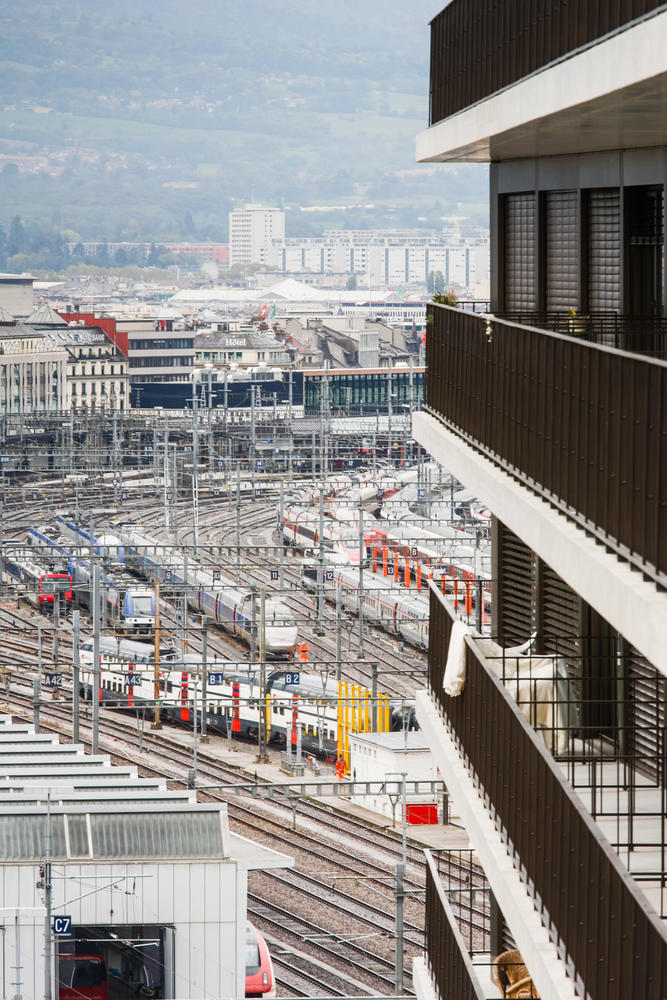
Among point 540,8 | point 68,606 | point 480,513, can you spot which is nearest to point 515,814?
point 540,8

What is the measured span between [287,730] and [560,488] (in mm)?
23260

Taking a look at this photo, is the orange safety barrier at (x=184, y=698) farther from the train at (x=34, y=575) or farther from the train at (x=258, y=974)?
the train at (x=258, y=974)

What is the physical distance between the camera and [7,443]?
64.4 metres

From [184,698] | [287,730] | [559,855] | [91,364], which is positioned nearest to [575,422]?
[559,855]

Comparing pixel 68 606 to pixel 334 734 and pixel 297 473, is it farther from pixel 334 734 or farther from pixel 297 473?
pixel 297 473

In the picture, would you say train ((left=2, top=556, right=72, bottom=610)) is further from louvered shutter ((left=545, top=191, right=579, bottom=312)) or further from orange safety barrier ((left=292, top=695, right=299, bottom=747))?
louvered shutter ((left=545, top=191, right=579, bottom=312))

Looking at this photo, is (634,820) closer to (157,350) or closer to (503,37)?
(503,37)

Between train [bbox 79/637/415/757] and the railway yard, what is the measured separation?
14 centimetres

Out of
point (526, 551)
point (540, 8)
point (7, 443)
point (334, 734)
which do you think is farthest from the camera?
point (7, 443)

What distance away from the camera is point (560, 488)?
412cm

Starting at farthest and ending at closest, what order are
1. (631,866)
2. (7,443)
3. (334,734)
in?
1. (7,443)
2. (334,734)
3. (631,866)

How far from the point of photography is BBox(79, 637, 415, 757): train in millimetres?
27719

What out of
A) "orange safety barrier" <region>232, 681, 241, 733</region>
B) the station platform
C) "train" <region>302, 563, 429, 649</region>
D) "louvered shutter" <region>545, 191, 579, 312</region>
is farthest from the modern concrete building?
"train" <region>302, 563, 429, 649</region>

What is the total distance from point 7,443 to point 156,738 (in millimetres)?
37501
